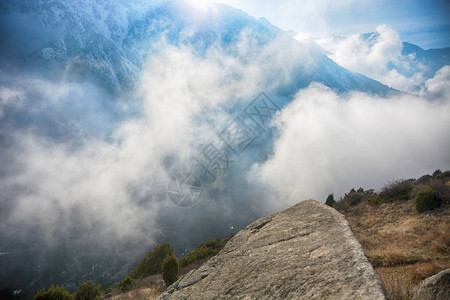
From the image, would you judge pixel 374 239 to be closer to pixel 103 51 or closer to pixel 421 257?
pixel 421 257

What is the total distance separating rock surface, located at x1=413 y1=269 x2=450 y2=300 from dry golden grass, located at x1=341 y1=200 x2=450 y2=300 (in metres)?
0.20

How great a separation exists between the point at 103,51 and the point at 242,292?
247542mm

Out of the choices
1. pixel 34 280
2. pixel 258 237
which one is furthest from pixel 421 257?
pixel 34 280

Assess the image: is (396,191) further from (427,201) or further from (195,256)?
(195,256)

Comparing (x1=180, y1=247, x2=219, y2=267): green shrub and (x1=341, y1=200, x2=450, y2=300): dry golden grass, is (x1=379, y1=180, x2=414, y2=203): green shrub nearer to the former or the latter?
(x1=341, y1=200, x2=450, y2=300): dry golden grass

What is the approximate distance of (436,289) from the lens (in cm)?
376

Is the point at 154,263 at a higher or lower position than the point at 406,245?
higher

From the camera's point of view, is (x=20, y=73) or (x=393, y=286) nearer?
(x=393, y=286)

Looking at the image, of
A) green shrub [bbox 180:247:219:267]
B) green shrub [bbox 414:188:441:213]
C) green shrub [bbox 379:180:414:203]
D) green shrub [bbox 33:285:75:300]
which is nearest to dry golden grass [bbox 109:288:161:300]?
green shrub [bbox 33:285:75:300]

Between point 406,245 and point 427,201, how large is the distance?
6.90 m

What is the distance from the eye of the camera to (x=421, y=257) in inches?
274

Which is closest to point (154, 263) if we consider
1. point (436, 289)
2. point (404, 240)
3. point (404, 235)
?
point (404, 235)

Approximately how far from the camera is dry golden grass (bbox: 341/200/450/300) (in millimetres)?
5473

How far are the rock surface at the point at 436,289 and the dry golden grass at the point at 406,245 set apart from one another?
196mm
